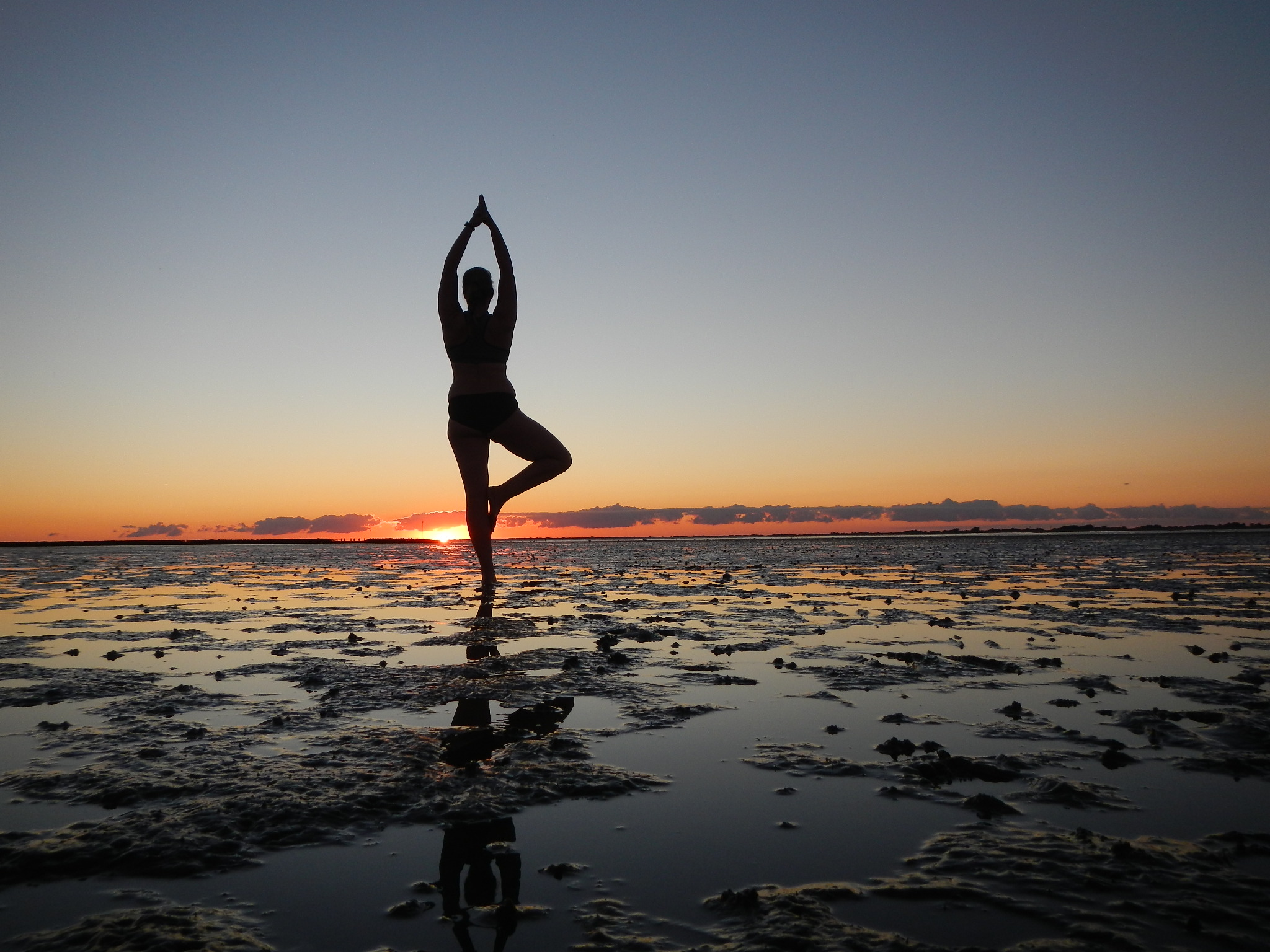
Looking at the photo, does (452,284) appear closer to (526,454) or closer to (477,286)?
(477,286)

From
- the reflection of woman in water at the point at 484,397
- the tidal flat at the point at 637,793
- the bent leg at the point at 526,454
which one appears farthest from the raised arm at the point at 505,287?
the tidal flat at the point at 637,793

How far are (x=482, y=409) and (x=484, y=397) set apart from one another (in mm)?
167

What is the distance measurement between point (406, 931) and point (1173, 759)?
354 centimetres

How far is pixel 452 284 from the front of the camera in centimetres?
992

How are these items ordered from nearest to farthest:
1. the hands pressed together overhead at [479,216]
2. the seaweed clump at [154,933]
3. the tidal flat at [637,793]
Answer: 1. the seaweed clump at [154,933]
2. the tidal flat at [637,793]
3. the hands pressed together overhead at [479,216]

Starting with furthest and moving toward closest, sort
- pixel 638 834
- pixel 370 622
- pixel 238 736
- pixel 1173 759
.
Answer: pixel 370 622 < pixel 238 736 < pixel 1173 759 < pixel 638 834

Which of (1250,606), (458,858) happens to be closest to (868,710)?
(458,858)

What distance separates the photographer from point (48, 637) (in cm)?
827

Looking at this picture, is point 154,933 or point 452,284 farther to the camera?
point 452,284

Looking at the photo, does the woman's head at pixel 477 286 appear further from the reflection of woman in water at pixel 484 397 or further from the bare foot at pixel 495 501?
the bare foot at pixel 495 501

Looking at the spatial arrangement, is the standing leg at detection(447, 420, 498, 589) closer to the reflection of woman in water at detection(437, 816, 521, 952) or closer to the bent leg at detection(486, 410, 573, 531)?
the bent leg at detection(486, 410, 573, 531)

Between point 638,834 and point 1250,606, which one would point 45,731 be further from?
point 1250,606

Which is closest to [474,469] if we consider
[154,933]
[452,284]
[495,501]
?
[495,501]

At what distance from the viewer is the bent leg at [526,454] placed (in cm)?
1030
